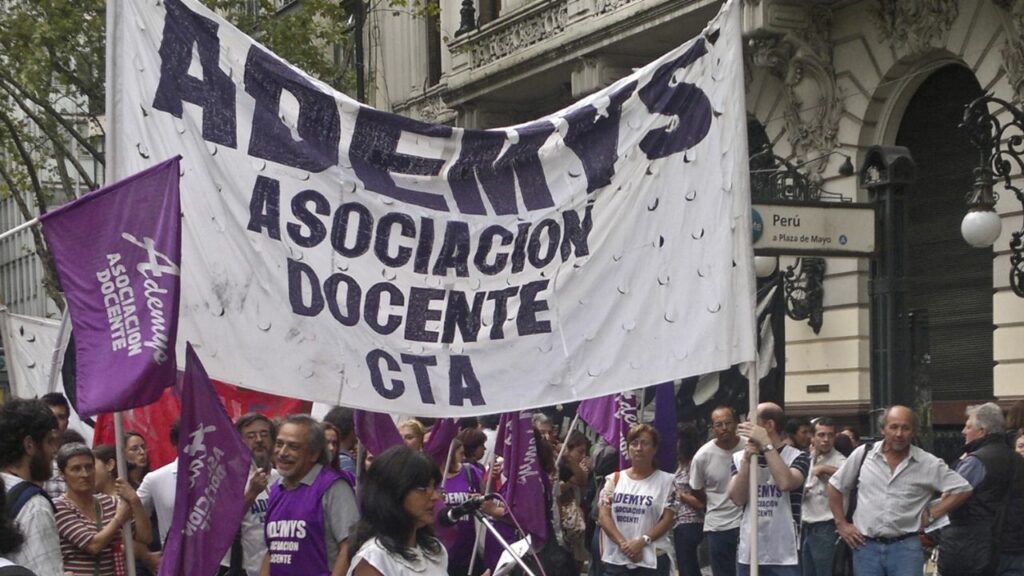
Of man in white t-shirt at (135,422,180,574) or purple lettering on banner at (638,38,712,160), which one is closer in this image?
purple lettering on banner at (638,38,712,160)

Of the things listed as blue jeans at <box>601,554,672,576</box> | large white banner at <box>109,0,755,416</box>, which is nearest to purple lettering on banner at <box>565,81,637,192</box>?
large white banner at <box>109,0,755,416</box>

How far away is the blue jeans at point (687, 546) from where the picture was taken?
13.8m

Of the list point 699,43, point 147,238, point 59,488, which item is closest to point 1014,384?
point 699,43

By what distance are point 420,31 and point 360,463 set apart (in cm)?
2722

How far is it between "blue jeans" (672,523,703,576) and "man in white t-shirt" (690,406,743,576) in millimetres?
826

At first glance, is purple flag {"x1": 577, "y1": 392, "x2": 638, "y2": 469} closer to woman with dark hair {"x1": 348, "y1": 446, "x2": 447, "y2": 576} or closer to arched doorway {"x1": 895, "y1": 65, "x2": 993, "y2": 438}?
woman with dark hair {"x1": 348, "y1": 446, "x2": 447, "y2": 576}

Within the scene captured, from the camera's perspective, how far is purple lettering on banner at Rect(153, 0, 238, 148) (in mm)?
7340

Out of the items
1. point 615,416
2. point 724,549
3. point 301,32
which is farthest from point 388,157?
point 301,32

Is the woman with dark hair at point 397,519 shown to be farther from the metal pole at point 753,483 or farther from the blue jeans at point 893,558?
the blue jeans at point 893,558

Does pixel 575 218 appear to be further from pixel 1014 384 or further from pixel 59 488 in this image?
pixel 1014 384

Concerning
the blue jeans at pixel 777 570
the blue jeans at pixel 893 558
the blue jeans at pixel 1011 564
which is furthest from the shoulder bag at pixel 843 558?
the blue jeans at pixel 1011 564

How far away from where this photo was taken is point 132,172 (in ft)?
23.5

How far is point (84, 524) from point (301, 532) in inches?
53.8

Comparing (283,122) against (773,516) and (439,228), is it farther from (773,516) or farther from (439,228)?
(773,516)
